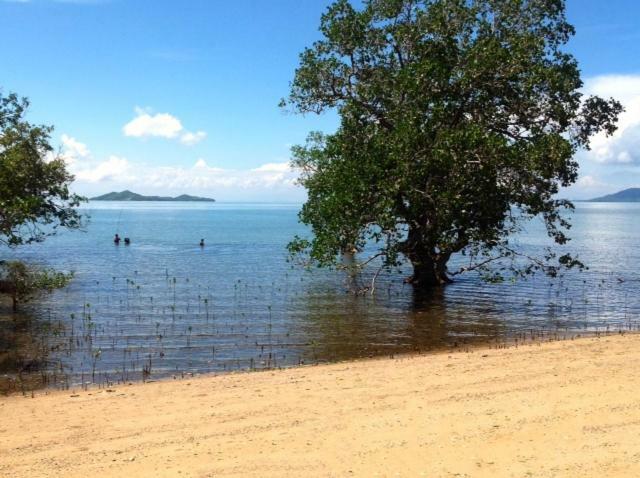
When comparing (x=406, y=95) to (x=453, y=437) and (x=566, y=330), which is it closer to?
(x=566, y=330)

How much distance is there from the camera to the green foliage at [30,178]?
1973cm

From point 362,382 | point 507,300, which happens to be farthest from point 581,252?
point 362,382


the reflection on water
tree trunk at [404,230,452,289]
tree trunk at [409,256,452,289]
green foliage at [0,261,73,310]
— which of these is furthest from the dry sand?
tree trunk at [409,256,452,289]

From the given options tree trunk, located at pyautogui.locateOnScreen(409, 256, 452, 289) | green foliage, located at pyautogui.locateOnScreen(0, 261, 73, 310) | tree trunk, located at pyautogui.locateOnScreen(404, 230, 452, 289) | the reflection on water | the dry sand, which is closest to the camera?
the dry sand

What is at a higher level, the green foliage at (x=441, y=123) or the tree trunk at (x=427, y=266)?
the green foliage at (x=441, y=123)

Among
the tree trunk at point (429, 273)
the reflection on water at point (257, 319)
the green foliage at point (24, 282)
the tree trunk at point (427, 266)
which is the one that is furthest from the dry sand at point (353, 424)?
the tree trunk at point (429, 273)

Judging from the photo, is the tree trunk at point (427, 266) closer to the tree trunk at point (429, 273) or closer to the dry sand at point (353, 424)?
the tree trunk at point (429, 273)

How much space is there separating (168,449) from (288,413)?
8.56 feet

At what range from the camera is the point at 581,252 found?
61.7 metres

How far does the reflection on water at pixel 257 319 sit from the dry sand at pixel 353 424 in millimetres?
3569

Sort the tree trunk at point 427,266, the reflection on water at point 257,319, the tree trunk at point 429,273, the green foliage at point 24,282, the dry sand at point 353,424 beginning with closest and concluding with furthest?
the dry sand at point 353,424
the reflection on water at point 257,319
the green foliage at point 24,282
the tree trunk at point 427,266
the tree trunk at point 429,273

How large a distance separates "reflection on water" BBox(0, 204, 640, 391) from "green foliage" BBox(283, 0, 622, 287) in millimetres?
2957

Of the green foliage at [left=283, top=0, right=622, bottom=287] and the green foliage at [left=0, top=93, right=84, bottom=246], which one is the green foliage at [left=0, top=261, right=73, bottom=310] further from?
the green foliage at [left=283, top=0, right=622, bottom=287]

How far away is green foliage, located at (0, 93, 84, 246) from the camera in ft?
64.7
